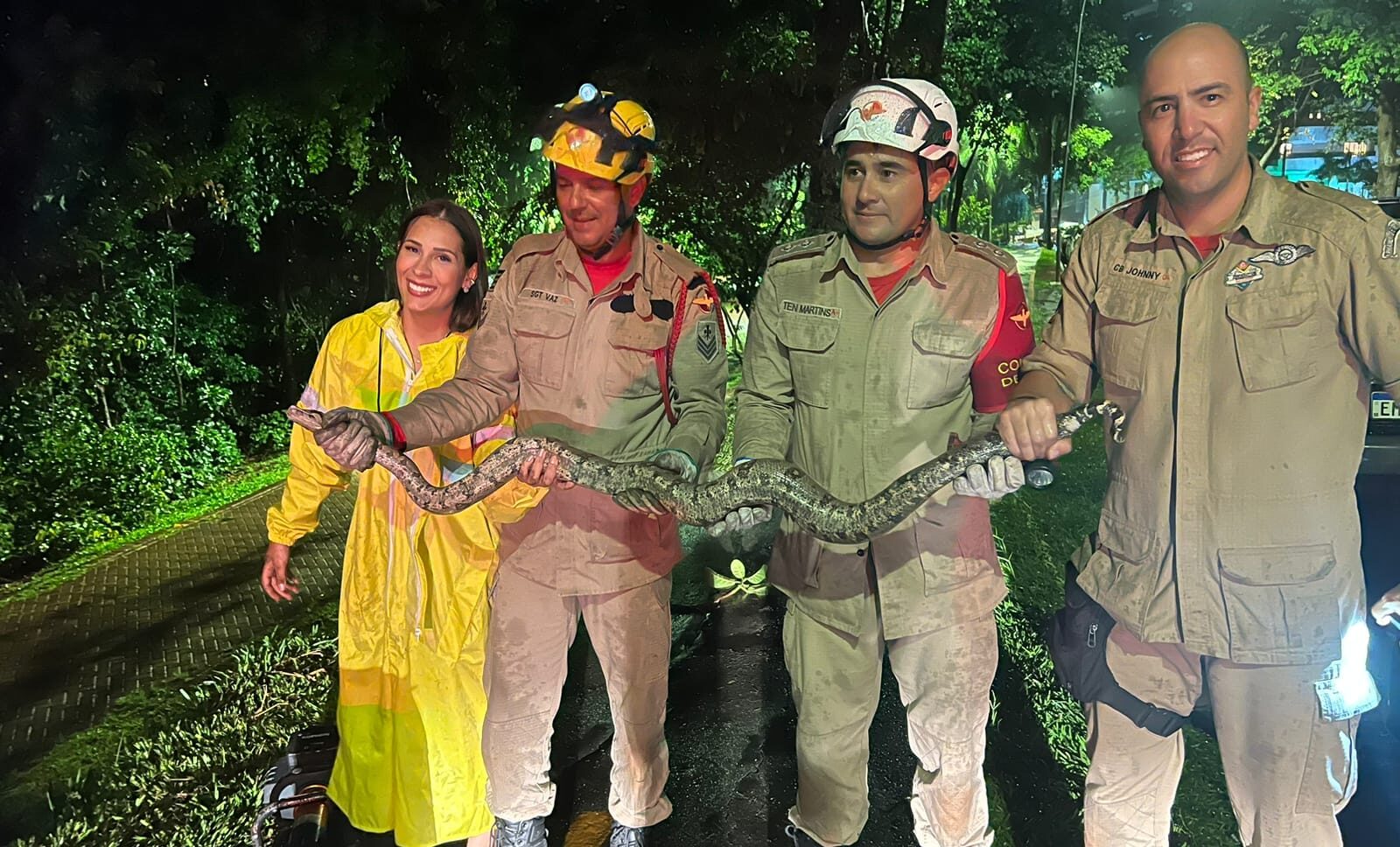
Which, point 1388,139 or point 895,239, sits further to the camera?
point 1388,139

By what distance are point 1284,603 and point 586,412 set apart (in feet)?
6.94

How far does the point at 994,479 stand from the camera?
7.77 ft

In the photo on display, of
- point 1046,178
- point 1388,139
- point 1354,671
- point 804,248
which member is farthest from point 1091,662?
point 1388,139

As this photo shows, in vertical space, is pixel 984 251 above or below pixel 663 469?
above

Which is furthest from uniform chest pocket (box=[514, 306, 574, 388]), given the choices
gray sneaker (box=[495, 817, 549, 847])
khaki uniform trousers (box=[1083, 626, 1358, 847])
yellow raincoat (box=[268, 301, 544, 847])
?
khaki uniform trousers (box=[1083, 626, 1358, 847])

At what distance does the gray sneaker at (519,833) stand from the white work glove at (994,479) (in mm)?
1911

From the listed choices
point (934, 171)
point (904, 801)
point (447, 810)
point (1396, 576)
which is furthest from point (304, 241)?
point (1396, 576)

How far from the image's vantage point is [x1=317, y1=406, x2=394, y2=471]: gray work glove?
2.51 meters

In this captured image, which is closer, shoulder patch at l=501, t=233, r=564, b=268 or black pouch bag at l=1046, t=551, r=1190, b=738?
black pouch bag at l=1046, t=551, r=1190, b=738

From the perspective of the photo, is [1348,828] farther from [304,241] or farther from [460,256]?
[304,241]

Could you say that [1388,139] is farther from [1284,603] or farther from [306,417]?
[306,417]

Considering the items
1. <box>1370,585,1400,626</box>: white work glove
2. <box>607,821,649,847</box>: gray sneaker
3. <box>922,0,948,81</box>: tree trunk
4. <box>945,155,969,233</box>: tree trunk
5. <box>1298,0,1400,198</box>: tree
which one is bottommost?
<box>607,821,649,847</box>: gray sneaker

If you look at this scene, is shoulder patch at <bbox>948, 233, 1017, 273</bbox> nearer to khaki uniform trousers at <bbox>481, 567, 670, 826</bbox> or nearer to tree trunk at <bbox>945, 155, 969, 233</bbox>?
tree trunk at <bbox>945, 155, 969, 233</bbox>

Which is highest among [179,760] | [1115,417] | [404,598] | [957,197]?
[957,197]
